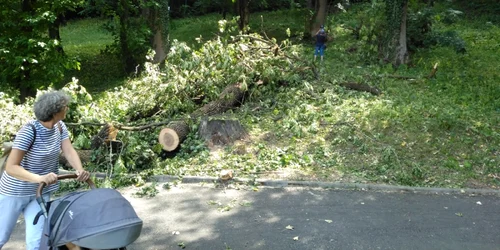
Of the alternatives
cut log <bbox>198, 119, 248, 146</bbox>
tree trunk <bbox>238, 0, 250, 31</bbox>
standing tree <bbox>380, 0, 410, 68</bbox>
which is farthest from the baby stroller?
tree trunk <bbox>238, 0, 250, 31</bbox>

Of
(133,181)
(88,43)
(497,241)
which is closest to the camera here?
(497,241)

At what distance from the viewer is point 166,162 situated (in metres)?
8.32

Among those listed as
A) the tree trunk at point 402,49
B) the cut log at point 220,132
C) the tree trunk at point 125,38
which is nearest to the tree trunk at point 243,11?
the tree trunk at point 125,38

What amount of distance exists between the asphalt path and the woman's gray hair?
2.30 metres

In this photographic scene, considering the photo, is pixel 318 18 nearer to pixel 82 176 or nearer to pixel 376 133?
pixel 376 133

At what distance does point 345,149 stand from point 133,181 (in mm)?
4006

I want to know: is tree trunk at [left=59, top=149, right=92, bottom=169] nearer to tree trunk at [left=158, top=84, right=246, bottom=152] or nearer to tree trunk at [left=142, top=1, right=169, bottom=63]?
tree trunk at [left=158, top=84, right=246, bottom=152]

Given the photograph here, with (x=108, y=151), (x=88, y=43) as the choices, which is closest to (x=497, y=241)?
(x=108, y=151)

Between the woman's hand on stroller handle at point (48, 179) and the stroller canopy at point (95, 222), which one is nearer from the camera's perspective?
the stroller canopy at point (95, 222)

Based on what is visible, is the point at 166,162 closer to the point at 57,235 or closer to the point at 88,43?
the point at 57,235

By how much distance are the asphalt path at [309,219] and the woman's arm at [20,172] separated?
2082 mm

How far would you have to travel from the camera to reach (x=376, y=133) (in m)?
9.31

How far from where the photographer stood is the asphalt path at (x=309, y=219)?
5.60 metres

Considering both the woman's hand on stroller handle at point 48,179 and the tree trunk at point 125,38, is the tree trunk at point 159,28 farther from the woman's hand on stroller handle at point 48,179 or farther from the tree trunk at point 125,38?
the woman's hand on stroller handle at point 48,179
